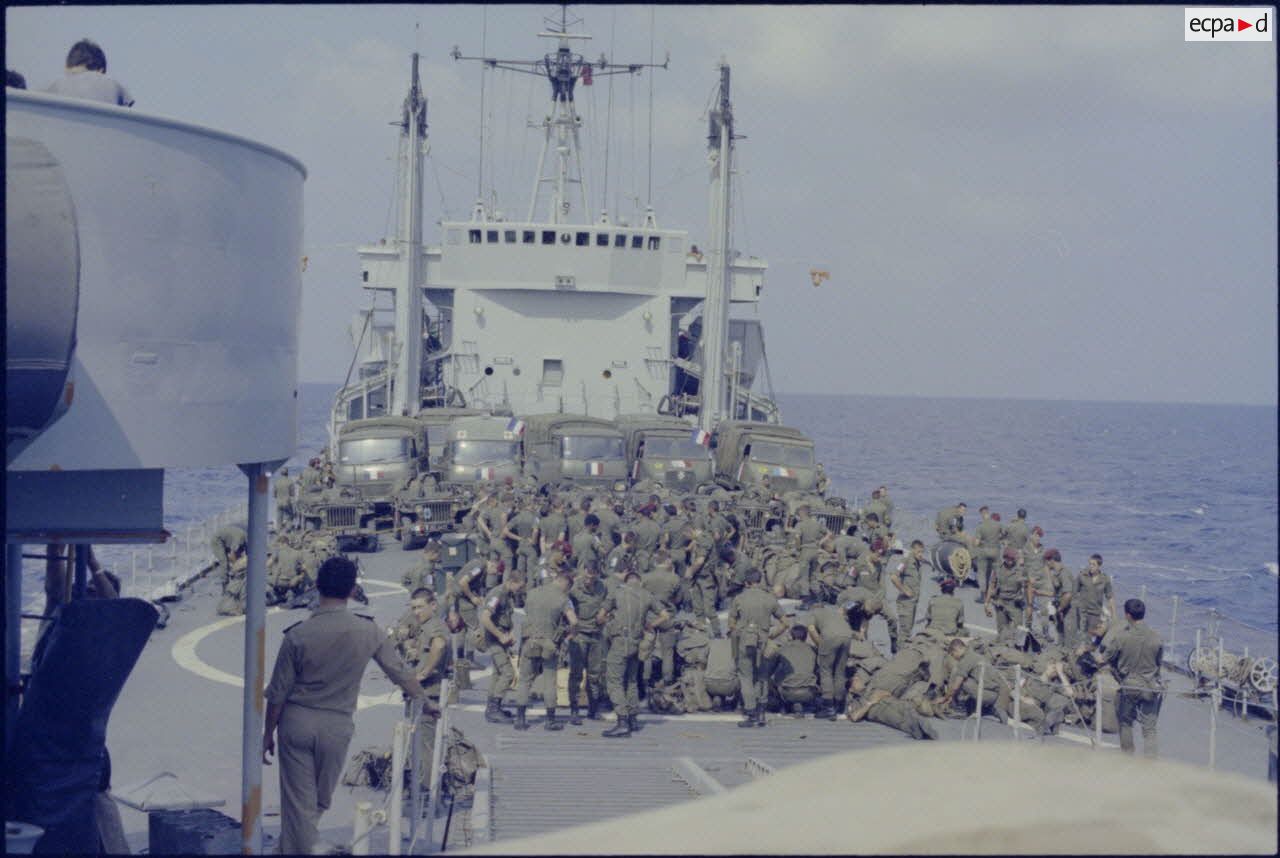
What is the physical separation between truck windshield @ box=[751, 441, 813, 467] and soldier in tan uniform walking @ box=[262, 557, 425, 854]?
1905 cm

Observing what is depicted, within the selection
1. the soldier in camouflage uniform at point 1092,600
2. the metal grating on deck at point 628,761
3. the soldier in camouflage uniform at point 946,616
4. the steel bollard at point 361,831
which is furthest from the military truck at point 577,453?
the steel bollard at point 361,831

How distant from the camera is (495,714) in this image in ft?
37.6

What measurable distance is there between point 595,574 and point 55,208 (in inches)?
318

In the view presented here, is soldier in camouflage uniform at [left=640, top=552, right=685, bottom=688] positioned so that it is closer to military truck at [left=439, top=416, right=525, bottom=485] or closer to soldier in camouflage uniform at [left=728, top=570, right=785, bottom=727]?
soldier in camouflage uniform at [left=728, top=570, right=785, bottom=727]

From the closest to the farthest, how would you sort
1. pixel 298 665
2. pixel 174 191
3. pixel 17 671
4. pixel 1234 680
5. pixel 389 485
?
pixel 174 191 < pixel 298 665 < pixel 17 671 < pixel 1234 680 < pixel 389 485

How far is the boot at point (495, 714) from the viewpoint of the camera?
450 inches

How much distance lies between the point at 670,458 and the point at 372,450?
18.9ft

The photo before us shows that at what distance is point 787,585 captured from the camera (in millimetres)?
17516

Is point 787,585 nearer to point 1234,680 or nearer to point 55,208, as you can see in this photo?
point 1234,680

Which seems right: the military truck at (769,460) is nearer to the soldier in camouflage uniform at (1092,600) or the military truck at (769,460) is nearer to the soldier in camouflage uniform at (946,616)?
the soldier in camouflage uniform at (1092,600)

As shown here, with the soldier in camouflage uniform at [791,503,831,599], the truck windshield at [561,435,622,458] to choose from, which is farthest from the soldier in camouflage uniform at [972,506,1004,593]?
the truck windshield at [561,435,622,458]

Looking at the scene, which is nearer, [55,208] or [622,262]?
[55,208]

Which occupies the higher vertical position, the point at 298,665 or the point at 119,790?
the point at 298,665

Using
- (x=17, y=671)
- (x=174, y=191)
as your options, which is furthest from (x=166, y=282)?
(x=17, y=671)
